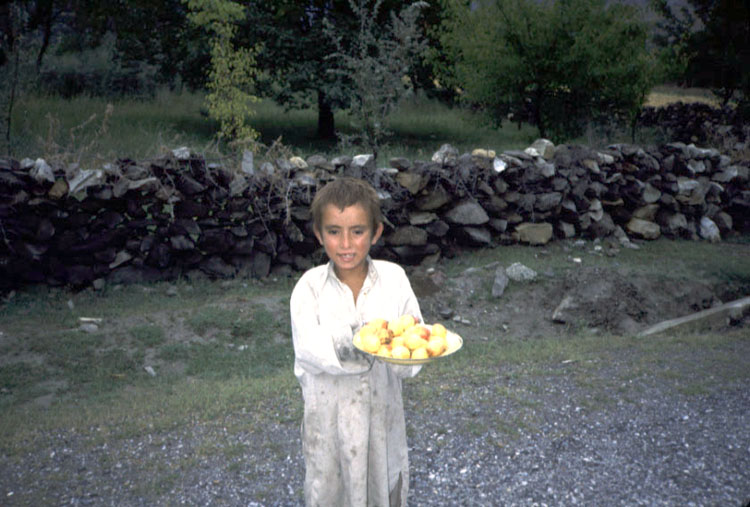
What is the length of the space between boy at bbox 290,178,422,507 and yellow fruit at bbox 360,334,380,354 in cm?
11

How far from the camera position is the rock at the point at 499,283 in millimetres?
7363

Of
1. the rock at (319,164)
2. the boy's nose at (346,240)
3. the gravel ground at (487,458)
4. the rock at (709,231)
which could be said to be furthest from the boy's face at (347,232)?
the rock at (709,231)

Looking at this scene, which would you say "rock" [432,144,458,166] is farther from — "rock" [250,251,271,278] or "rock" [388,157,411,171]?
"rock" [250,251,271,278]

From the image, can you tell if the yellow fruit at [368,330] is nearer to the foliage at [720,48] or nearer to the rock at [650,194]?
the rock at [650,194]

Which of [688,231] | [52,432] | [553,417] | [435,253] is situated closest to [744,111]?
[688,231]

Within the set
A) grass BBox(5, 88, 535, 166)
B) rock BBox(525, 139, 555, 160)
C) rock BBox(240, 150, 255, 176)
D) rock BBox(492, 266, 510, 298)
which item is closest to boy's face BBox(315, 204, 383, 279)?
rock BBox(492, 266, 510, 298)

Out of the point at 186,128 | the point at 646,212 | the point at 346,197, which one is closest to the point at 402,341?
the point at 346,197

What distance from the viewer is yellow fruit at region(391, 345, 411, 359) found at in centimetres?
221

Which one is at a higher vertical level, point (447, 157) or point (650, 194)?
point (447, 157)

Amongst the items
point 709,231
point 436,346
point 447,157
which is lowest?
point 709,231

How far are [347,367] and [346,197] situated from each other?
67 centimetres

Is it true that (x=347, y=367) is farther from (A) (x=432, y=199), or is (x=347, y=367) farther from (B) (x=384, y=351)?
(A) (x=432, y=199)

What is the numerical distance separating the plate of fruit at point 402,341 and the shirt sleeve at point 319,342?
70 mm

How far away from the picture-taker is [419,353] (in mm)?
2266
